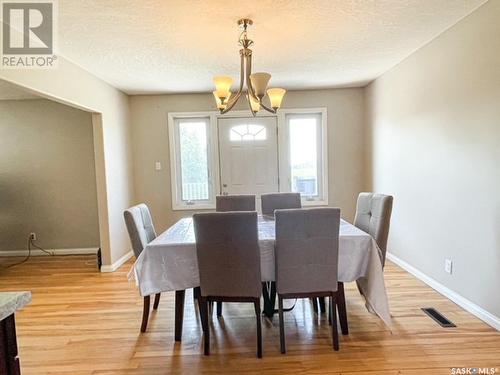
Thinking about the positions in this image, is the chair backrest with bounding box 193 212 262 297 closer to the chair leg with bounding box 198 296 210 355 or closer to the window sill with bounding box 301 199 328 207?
the chair leg with bounding box 198 296 210 355

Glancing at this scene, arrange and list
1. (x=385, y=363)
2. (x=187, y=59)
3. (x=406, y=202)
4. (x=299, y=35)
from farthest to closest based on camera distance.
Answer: (x=406, y=202) → (x=187, y=59) → (x=299, y=35) → (x=385, y=363)

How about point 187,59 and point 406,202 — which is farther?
point 406,202

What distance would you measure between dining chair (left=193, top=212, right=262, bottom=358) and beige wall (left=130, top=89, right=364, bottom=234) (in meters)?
2.80

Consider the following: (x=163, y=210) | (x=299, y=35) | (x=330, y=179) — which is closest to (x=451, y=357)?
(x=299, y=35)

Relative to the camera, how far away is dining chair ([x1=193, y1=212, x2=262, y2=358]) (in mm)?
1921

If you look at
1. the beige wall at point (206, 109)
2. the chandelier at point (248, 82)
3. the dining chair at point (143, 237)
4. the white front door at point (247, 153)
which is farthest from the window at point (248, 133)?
the dining chair at point (143, 237)

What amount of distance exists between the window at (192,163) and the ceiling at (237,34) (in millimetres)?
906

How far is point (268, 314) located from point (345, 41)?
8.31 ft

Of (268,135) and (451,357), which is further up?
(268,135)

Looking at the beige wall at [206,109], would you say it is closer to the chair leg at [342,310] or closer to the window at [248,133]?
the window at [248,133]

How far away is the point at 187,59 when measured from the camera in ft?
10.4

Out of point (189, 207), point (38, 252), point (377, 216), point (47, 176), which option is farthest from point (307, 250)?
point (38, 252)

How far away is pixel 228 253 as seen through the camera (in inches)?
77.0

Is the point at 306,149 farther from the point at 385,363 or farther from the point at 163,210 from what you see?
the point at 385,363
